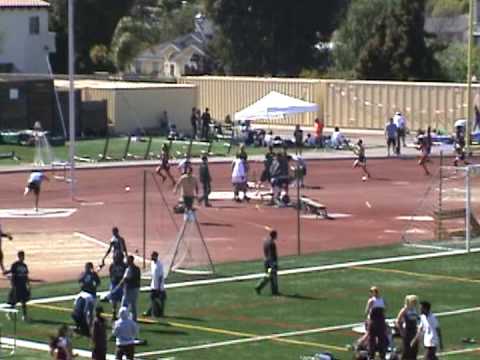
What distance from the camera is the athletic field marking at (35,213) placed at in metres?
51.1

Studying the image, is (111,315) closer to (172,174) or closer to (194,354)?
(194,354)

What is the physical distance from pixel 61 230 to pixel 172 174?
44.7 feet

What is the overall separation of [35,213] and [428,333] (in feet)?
81.6

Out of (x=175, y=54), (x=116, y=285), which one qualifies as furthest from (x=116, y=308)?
(x=175, y=54)

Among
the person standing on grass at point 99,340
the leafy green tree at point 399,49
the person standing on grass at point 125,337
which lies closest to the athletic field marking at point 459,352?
the person standing on grass at point 125,337

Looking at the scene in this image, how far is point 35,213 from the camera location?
5184 centimetres

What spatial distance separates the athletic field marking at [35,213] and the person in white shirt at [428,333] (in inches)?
933

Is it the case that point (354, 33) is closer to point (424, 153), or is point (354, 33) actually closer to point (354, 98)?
point (354, 98)

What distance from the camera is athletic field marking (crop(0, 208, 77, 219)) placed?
51.1 m

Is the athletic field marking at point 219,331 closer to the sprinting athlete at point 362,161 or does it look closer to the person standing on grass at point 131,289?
the person standing on grass at point 131,289

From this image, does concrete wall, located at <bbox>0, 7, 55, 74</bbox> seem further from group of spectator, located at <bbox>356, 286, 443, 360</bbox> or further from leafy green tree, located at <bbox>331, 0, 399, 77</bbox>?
group of spectator, located at <bbox>356, 286, 443, 360</bbox>

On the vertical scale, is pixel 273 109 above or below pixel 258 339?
above

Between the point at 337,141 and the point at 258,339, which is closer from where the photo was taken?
the point at 258,339

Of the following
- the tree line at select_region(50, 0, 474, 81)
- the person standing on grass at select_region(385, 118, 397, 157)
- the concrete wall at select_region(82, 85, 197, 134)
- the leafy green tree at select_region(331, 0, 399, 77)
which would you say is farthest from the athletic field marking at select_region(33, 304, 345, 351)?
the leafy green tree at select_region(331, 0, 399, 77)
